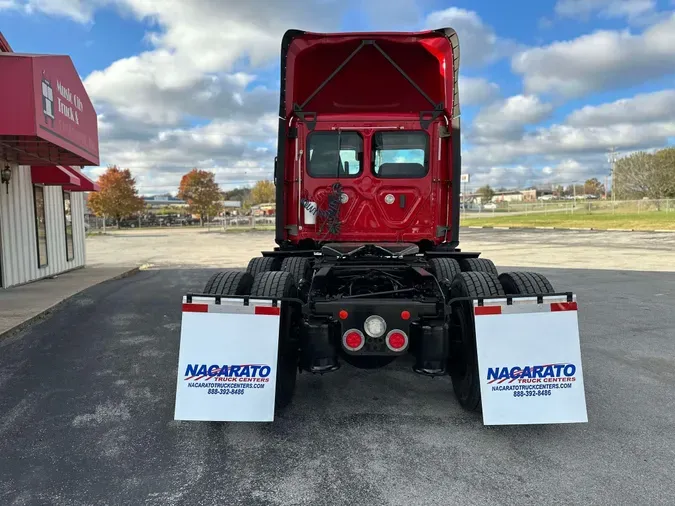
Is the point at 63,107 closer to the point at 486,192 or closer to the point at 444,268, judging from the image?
the point at 444,268

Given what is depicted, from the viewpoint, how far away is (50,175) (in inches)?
518

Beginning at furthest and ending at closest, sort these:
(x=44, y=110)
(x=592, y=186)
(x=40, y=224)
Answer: (x=592, y=186)
(x=40, y=224)
(x=44, y=110)

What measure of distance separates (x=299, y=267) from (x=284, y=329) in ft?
5.22

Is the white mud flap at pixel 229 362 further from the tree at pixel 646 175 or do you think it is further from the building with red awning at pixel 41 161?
A: the tree at pixel 646 175

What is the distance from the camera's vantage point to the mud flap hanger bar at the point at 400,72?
229 inches

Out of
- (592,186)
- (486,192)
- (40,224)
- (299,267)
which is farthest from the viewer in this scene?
(592,186)

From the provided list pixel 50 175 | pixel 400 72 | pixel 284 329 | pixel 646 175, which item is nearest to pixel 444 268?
pixel 284 329

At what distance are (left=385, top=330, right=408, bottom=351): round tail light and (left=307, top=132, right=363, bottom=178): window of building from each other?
2.50m

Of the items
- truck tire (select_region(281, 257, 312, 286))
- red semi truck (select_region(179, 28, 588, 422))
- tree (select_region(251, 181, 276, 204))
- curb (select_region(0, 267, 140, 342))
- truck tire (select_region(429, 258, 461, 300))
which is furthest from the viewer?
tree (select_region(251, 181, 276, 204))

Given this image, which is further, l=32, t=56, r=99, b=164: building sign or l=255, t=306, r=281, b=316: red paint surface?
l=32, t=56, r=99, b=164: building sign

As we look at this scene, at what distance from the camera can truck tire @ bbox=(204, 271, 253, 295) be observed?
13.7 feet

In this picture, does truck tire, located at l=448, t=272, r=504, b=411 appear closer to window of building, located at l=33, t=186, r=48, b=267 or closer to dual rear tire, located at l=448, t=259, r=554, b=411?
dual rear tire, located at l=448, t=259, r=554, b=411

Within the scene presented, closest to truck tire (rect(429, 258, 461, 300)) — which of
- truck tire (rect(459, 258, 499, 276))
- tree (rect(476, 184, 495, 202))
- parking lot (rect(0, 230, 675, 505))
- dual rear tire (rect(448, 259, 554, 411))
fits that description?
truck tire (rect(459, 258, 499, 276))

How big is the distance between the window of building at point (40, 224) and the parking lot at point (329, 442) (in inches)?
320
